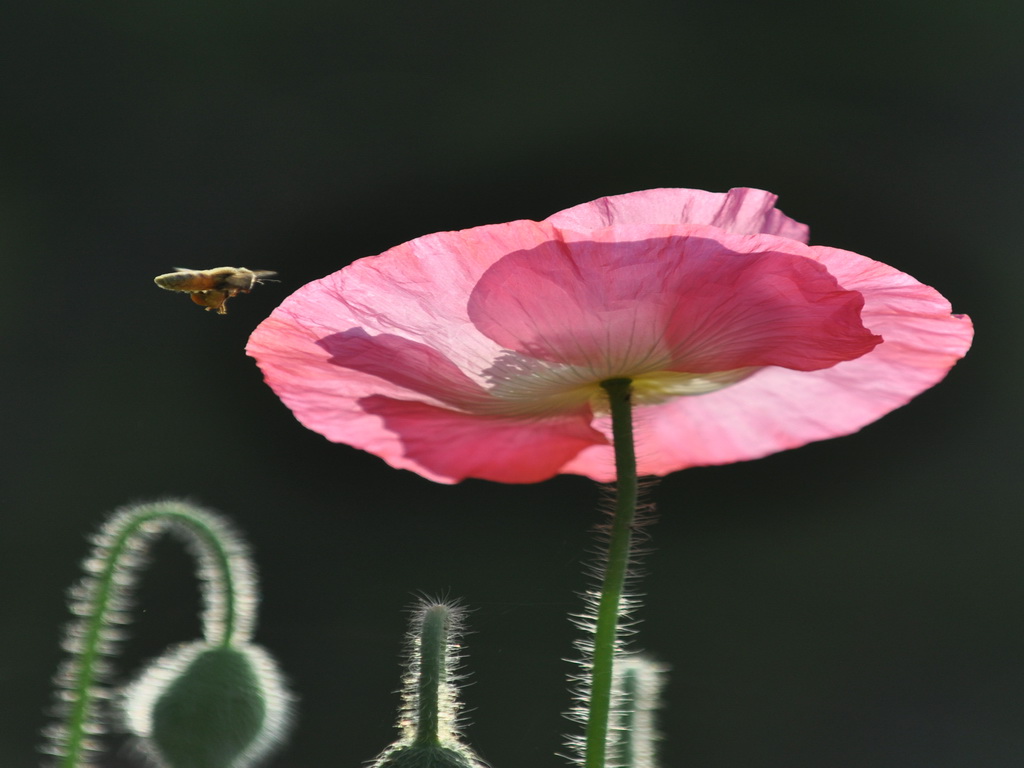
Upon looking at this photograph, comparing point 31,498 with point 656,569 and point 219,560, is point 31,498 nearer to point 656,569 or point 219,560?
point 656,569

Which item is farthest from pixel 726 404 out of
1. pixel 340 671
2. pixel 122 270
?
pixel 122 270

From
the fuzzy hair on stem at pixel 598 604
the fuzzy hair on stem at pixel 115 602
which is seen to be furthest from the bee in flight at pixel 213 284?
the fuzzy hair on stem at pixel 598 604

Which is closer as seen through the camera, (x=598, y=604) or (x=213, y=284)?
(x=598, y=604)

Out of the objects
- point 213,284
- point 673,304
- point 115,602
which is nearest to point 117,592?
point 115,602

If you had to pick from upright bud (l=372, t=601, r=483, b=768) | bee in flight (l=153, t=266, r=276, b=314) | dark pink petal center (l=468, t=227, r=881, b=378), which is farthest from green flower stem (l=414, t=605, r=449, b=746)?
bee in flight (l=153, t=266, r=276, b=314)

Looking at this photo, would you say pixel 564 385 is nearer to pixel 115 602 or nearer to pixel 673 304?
pixel 673 304

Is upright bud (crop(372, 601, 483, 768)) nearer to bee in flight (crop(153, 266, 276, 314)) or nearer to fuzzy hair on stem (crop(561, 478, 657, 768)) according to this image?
fuzzy hair on stem (crop(561, 478, 657, 768))

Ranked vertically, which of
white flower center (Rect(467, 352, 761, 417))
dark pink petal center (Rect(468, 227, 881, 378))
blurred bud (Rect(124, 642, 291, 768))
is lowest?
blurred bud (Rect(124, 642, 291, 768))
